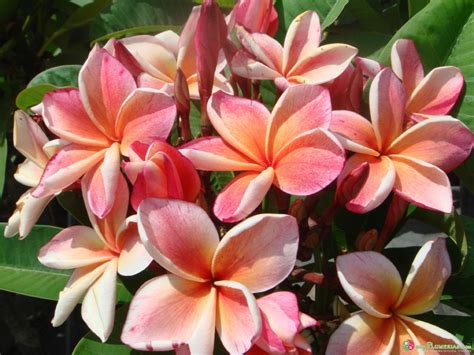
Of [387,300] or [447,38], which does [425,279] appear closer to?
[387,300]

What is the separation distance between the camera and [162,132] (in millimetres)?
583

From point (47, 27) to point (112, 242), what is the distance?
1005 mm

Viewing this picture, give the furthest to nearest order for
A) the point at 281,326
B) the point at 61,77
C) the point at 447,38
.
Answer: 1. the point at 61,77
2. the point at 447,38
3. the point at 281,326

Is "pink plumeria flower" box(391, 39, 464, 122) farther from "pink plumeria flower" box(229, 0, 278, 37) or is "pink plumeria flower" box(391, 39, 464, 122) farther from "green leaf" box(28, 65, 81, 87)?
"green leaf" box(28, 65, 81, 87)

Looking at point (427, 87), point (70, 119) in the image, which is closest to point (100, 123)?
point (70, 119)

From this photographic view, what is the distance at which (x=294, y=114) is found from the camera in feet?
1.88

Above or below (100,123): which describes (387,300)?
below

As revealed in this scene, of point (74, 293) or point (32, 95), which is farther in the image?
point (32, 95)

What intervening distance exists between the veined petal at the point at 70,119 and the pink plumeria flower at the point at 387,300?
0.87 ft

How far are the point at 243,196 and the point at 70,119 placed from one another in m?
0.21

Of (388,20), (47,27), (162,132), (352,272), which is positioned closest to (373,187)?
(352,272)

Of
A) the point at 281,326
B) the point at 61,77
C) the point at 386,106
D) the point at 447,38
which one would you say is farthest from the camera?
→ the point at 61,77

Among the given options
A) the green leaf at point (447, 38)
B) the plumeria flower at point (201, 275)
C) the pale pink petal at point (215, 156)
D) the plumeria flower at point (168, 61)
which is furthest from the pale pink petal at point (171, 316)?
the green leaf at point (447, 38)

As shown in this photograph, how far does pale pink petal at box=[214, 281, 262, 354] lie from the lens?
480 millimetres
